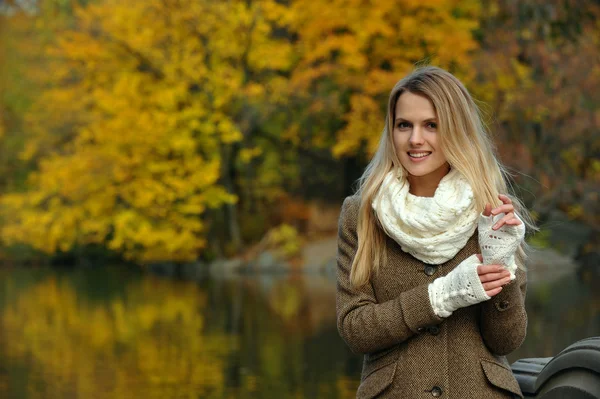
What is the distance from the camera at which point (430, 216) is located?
337cm

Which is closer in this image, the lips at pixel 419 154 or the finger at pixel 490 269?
the finger at pixel 490 269

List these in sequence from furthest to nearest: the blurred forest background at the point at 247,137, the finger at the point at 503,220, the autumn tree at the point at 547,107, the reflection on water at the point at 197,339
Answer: the blurred forest background at the point at 247,137
the autumn tree at the point at 547,107
the reflection on water at the point at 197,339
the finger at the point at 503,220

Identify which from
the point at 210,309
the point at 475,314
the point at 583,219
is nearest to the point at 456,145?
the point at 475,314

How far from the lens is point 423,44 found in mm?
27844

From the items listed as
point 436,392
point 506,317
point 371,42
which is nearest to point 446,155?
point 506,317

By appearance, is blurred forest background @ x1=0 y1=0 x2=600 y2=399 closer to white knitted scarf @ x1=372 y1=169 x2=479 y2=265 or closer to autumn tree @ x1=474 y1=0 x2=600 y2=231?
autumn tree @ x1=474 y1=0 x2=600 y2=231

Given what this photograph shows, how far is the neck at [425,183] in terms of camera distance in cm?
352

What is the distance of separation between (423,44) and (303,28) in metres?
3.06

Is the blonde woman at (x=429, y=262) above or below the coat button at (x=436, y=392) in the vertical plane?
above

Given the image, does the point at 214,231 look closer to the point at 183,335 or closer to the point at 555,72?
the point at 555,72

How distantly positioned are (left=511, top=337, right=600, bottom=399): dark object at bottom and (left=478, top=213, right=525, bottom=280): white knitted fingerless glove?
0.51 m

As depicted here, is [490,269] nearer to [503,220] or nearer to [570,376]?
[503,220]

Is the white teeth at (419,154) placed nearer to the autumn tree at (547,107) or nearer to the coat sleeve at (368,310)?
the coat sleeve at (368,310)

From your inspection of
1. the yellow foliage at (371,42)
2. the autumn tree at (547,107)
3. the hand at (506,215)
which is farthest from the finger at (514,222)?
the yellow foliage at (371,42)
